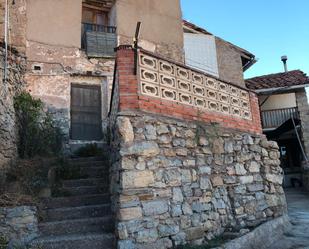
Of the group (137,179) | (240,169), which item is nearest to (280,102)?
(240,169)

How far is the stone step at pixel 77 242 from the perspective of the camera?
3.85m

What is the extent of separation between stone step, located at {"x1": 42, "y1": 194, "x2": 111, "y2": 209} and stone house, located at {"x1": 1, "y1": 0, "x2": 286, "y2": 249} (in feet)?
1.16

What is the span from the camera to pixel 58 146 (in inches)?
319

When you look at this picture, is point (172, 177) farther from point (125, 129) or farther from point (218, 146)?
point (218, 146)

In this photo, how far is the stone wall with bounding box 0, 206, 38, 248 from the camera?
156 inches

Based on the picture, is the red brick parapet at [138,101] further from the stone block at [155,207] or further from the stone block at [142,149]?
the stone block at [155,207]

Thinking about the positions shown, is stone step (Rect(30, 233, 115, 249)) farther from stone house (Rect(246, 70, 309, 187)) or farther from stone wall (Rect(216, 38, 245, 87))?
stone house (Rect(246, 70, 309, 187))

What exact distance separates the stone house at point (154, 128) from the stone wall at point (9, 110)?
1.65ft

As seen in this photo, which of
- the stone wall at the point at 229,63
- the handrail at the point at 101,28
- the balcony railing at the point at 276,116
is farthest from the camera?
the balcony railing at the point at 276,116

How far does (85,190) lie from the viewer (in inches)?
207

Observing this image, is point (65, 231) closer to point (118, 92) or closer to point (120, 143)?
point (120, 143)

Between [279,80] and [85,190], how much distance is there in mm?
14316

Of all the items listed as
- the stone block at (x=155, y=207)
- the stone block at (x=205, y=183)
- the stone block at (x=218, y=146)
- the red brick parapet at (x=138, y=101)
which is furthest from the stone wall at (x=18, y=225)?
the stone block at (x=218, y=146)

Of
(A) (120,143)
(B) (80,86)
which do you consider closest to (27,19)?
(B) (80,86)
